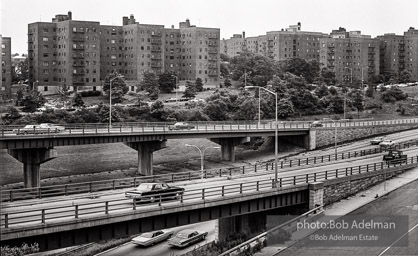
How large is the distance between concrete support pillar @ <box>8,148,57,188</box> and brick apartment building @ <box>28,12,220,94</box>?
7172 centimetres

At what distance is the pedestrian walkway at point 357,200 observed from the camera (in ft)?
117

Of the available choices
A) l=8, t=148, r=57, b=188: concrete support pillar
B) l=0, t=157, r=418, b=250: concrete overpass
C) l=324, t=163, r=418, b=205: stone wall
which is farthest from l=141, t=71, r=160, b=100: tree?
l=0, t=157, r=418, b=250: concrete overpass

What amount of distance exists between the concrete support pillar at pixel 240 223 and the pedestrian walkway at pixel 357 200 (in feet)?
15.4

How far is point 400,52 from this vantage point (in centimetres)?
19638

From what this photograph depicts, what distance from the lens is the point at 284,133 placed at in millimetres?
92000

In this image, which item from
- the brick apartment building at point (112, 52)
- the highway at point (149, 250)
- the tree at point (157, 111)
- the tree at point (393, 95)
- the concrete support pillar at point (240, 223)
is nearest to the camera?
the concrete support pillar at point (240, 223)

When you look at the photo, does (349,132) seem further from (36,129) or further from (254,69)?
(254,69)

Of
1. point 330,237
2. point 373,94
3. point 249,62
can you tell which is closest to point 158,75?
point 249,62

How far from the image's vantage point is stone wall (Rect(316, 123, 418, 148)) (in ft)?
312

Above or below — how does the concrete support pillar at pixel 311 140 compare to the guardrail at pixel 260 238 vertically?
above

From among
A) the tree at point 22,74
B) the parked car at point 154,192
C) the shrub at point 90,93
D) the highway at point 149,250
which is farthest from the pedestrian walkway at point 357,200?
the tree at point 22,74

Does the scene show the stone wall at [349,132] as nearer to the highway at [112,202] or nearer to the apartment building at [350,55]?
the highway at [112,202]

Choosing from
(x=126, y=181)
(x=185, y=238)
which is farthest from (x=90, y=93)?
(x=185, y=238)

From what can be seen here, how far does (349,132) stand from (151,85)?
5442cm
